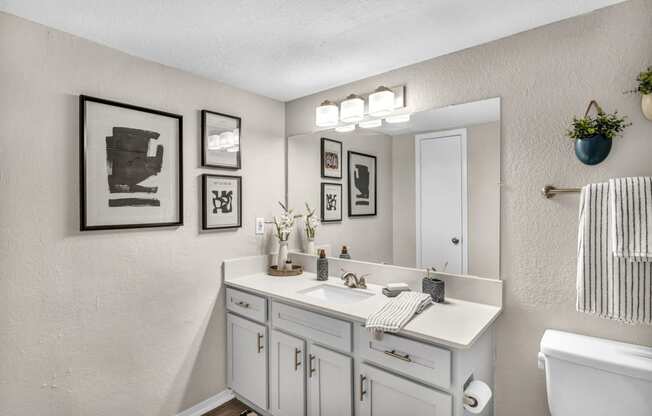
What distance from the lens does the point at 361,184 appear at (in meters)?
2.29

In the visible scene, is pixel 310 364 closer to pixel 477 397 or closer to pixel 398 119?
pixel 477 397

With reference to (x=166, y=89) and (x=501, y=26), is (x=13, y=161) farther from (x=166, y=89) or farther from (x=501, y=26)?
(x=501, y=26)

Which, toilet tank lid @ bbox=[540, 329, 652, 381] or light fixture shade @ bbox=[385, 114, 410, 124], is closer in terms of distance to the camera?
toilet tank lid @ bbox=[540, 329, 652, 381]

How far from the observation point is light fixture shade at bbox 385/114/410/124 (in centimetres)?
199

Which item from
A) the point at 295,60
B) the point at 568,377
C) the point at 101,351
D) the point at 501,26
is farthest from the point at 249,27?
the point at 568,377

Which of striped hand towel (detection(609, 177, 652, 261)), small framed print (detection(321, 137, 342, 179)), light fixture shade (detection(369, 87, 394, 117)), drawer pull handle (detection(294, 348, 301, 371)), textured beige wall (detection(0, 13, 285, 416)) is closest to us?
striped hand towel (detection(609, 177, 652, 261))

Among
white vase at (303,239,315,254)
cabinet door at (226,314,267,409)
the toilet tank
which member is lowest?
cabinet door at (226,314,267,409)

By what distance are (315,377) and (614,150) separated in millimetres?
1741

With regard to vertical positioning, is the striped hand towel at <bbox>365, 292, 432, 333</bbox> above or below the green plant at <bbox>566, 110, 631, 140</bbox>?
below

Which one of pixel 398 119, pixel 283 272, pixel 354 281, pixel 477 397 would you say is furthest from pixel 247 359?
pixel 398 119

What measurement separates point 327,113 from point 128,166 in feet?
4.09

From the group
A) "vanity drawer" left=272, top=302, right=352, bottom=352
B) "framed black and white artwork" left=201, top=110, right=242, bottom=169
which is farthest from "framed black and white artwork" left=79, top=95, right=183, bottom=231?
"vanity drawer" left=272, top=302, right=352, bottom=352

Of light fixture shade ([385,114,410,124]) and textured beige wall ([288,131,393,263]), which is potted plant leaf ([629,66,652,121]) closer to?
light fixture shade ([385,114,410,124])

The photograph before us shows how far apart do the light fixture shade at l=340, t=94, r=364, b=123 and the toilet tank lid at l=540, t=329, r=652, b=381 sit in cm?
155
